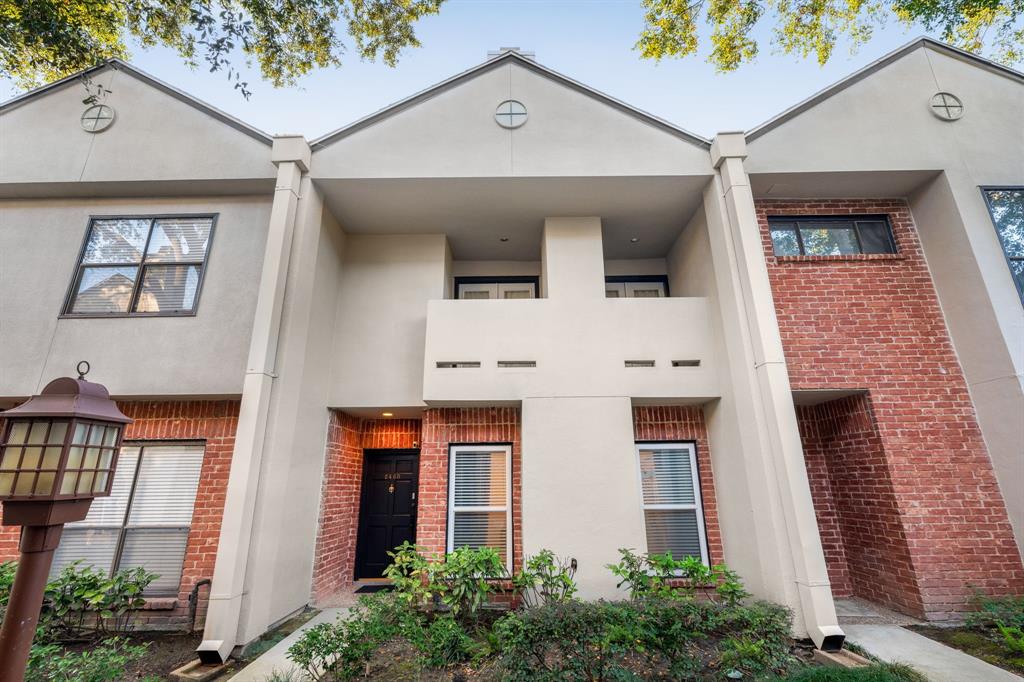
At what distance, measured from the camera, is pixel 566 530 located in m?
5.42

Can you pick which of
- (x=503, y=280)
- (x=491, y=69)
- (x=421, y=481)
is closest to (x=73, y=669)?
(x=421, y=481)

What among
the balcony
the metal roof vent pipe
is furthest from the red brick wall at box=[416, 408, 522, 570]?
the metal roof vent pipe

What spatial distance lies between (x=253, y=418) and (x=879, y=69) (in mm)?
9351

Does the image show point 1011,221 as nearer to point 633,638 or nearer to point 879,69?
point 879,69

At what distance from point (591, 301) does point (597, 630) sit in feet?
13.3

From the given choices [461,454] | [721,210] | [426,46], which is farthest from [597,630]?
[426,46]

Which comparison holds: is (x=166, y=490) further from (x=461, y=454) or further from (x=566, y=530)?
(x=566, y=530)

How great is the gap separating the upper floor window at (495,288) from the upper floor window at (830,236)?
3806 millimetres

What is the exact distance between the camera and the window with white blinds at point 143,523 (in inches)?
210

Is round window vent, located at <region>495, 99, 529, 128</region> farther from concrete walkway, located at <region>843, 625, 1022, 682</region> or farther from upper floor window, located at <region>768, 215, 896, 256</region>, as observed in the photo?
concrete walkway, located at <region>843, 625, 1022, 682</region>

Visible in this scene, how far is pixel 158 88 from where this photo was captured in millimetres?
6125

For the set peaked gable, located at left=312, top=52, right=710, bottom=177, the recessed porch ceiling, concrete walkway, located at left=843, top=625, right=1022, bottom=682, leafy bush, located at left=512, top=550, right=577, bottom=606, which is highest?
peaked gable, located at left=312, top=52, right=710, bottom=177

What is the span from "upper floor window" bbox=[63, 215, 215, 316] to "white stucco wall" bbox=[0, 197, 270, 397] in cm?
13

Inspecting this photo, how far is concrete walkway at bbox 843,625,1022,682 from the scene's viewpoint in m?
3.71
